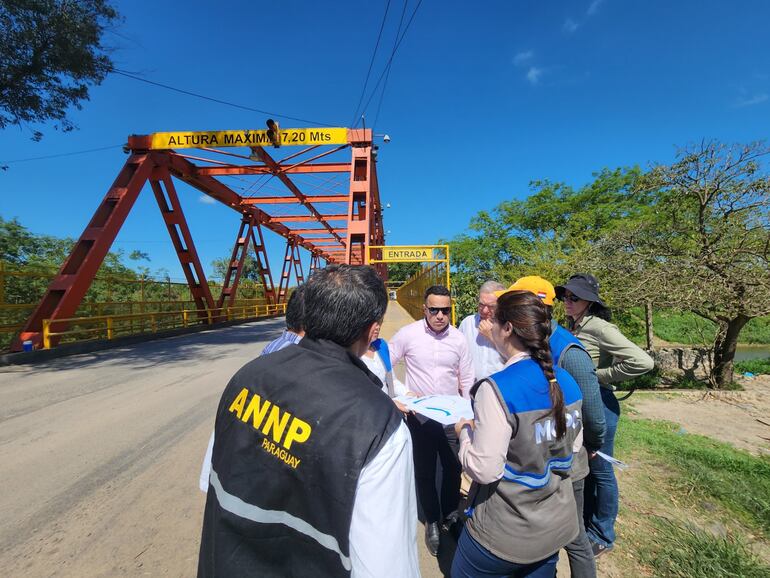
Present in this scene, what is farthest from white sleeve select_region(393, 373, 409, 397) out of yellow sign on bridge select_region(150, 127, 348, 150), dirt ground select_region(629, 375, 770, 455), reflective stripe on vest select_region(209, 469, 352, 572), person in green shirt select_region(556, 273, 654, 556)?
yellow sign on bridge select_region(150, 127, 348, 150)

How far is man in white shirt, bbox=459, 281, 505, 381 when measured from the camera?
2692 millimetres

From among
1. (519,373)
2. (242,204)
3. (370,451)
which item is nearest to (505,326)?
(519,373)

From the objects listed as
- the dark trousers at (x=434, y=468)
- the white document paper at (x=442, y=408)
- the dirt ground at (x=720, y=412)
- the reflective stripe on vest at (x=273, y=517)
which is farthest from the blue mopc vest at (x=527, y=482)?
the dirt ground at (x=720, y=412)

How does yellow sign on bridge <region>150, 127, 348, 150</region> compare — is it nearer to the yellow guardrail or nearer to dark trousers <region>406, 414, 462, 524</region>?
the yellow guardrail

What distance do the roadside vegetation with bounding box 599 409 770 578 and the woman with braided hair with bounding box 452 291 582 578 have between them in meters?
1.32

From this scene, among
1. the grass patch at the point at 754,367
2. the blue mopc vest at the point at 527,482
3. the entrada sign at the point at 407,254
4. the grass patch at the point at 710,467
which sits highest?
the entrada sign at the point at 407,254

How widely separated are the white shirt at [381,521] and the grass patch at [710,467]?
3275 millimetres

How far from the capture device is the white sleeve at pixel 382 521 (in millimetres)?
794

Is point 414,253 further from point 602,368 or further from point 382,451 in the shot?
point 382,451

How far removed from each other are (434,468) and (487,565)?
1.14 metres

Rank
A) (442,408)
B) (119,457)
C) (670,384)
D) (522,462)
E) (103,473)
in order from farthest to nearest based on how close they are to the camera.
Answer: (670,384)
(119,457)
(103,473)
(442,408)
(522,462)

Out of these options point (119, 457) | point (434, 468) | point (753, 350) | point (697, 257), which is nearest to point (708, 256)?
point (697, 257)

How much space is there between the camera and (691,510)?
104 inches

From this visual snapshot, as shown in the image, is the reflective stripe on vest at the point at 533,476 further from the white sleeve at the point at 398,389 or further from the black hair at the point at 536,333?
the white sleeve at the point at 398,389
